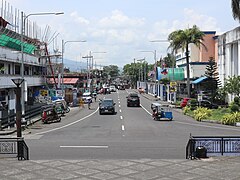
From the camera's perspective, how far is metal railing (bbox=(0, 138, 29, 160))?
51.6 feet

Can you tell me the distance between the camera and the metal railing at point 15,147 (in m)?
15.7

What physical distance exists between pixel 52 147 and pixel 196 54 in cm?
5704

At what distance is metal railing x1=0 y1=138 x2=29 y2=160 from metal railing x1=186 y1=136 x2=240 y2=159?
660 centimetres

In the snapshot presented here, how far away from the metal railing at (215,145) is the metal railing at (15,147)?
21.7 feet

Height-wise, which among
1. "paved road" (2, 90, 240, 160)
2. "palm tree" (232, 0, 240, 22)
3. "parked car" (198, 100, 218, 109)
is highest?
"palm tree" (232, 0, 240, 22)

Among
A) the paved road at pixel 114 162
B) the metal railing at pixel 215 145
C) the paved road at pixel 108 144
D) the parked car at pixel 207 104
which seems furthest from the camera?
the parked car at pixel 207 104

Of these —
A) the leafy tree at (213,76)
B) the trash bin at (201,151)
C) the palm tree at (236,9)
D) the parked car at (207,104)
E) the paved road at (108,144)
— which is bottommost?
the paved road at (108,144)

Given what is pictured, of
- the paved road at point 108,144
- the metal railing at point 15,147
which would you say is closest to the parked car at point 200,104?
the paved road at point 108,144

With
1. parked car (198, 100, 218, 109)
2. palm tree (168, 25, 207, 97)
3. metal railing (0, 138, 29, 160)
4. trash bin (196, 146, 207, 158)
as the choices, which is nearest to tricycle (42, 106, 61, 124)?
metal railing (0, 138, 29, 160)

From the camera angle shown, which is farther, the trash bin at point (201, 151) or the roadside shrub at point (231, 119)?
the roadside shrub at point (231, 119)

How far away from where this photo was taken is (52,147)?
19531 mm

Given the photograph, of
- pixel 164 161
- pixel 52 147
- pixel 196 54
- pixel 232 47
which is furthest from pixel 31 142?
pixel 196 54

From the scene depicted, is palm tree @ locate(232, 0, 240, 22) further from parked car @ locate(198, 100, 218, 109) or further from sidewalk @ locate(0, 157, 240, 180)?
sidewalk @ locate(0, 157, 240, 180)

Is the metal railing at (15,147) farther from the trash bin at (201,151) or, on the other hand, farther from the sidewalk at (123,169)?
the trash bin at (201,151)
